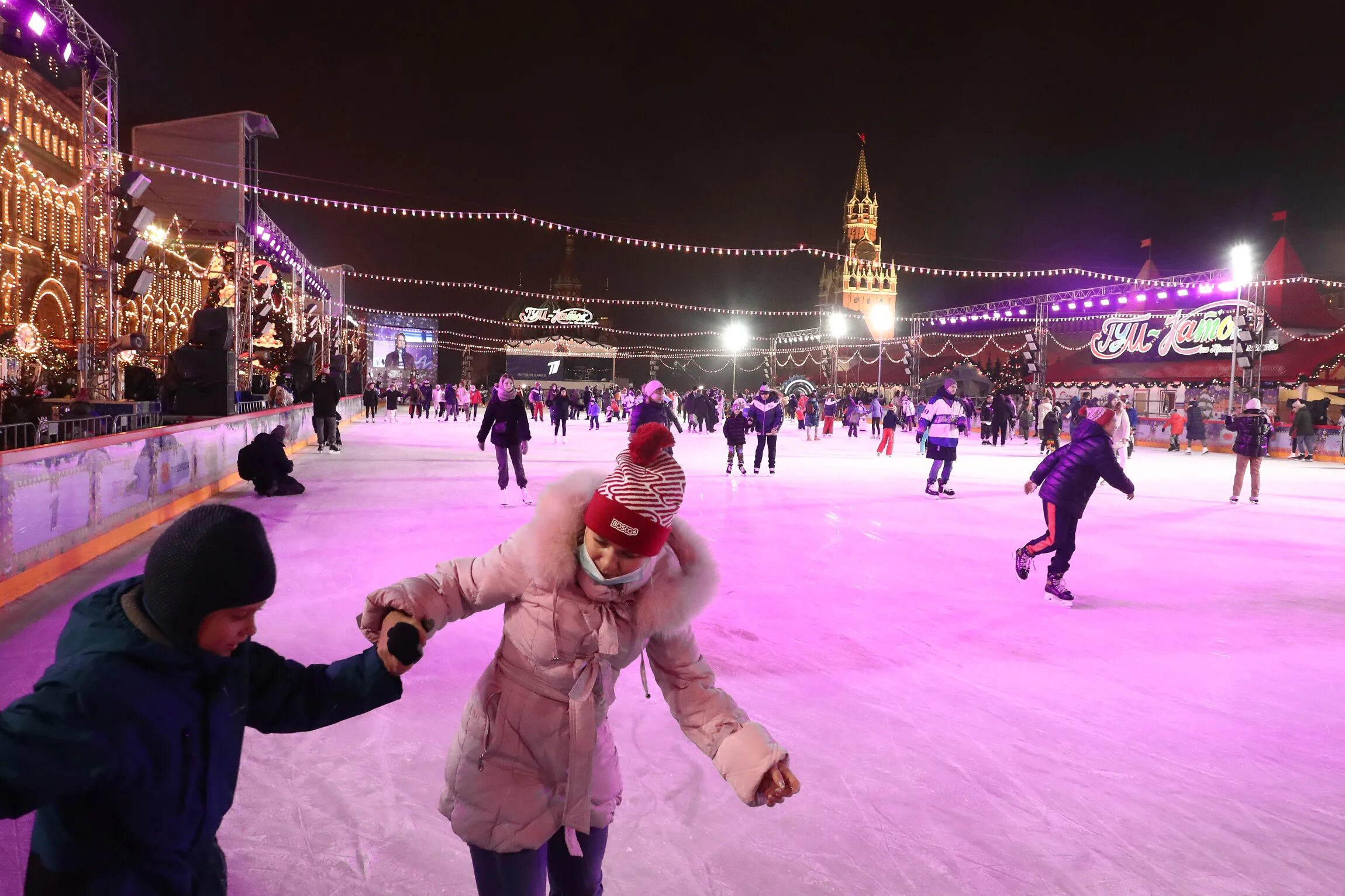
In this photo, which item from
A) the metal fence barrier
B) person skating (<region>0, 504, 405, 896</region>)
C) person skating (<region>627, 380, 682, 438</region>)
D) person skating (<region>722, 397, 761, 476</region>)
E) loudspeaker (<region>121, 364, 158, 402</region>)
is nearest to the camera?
person skating (<region>0, 504, 405, 896</region>)

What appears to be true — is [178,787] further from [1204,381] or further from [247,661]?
[1204,381]

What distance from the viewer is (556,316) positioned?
6253 centimetres

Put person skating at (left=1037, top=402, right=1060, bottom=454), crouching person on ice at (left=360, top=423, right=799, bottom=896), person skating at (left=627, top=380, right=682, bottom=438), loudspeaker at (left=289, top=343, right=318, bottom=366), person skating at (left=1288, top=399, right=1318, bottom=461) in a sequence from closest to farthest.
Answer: crouching person on ice at (left=360, top=423, right=799, bottom=896), person skating at (left=627, top=380, right=682, bottom=438), loudspeaker at (left=289, top=343, right=318, bottom=366), person skating at (left=1037, top=402, right=1060, bottom=454), person skating at (left=1288, top=399, right=1318, bottom=461)

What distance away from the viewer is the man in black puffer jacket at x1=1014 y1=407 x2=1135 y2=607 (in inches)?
189

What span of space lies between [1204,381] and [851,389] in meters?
16.3

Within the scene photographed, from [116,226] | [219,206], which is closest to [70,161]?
[219,206]

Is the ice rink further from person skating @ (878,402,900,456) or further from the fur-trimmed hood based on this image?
person skating @ (878,402,900,456)

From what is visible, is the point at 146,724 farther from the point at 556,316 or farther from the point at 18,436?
the point at 556,316

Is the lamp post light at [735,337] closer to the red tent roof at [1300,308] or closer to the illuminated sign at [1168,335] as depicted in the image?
the illuminated sign at [1168,335]

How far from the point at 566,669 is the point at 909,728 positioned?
1.90m

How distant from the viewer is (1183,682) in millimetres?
3467

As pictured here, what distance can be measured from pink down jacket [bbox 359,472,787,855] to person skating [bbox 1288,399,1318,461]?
18.9 m

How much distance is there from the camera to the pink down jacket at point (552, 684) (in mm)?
1404

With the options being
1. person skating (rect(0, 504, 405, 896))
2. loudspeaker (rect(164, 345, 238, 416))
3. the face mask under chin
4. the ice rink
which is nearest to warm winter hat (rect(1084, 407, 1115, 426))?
the ice rink
